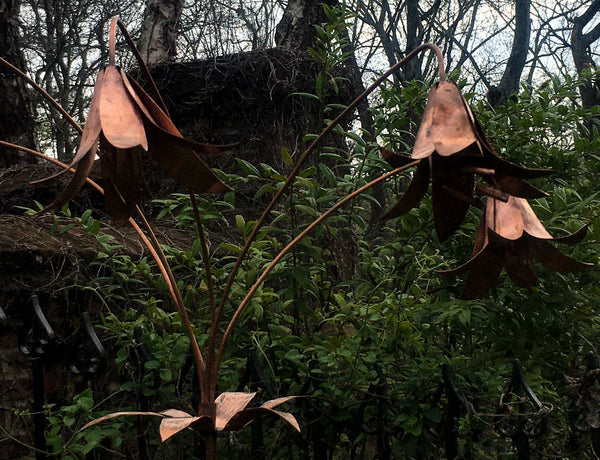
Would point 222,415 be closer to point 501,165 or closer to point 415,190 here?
point 415,190

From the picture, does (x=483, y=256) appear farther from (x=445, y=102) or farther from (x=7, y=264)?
(x=7, y=264)

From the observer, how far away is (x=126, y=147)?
910 millimetres

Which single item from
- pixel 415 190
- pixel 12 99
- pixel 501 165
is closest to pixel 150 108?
pixel 415 190

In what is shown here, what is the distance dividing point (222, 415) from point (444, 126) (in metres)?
0.83

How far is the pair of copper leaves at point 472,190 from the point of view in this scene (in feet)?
3.14

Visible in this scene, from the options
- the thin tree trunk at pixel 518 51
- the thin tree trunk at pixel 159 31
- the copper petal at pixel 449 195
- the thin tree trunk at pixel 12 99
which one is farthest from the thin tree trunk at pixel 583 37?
the copper petal at pixel 449 195

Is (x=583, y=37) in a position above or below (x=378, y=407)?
above

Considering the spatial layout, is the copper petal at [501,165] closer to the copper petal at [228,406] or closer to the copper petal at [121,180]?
the copper petal at [121,180]

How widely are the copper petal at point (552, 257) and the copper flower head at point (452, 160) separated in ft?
0.60

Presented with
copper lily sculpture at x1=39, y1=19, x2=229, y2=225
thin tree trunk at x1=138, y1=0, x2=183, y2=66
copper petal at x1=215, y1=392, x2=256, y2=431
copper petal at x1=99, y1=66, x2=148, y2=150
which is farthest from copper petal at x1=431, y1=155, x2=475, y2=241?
thin tree trunk at x1=138, y1=0, x2=183, y2=66

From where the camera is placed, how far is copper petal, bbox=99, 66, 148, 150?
924 millimetres

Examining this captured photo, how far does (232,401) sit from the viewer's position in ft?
4.63

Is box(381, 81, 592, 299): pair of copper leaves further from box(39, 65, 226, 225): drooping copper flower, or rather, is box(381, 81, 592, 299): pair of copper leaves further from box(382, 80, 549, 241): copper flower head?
box(39, 65, 226, 225): drooping copper flower

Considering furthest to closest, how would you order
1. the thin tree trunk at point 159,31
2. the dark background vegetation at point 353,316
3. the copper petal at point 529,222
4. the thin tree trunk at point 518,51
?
the thin tree trunk at point 518,51
the thin tree trunk at point 159,31
the dark background vegetation at point 353,316
the copper petal at point 529,222
